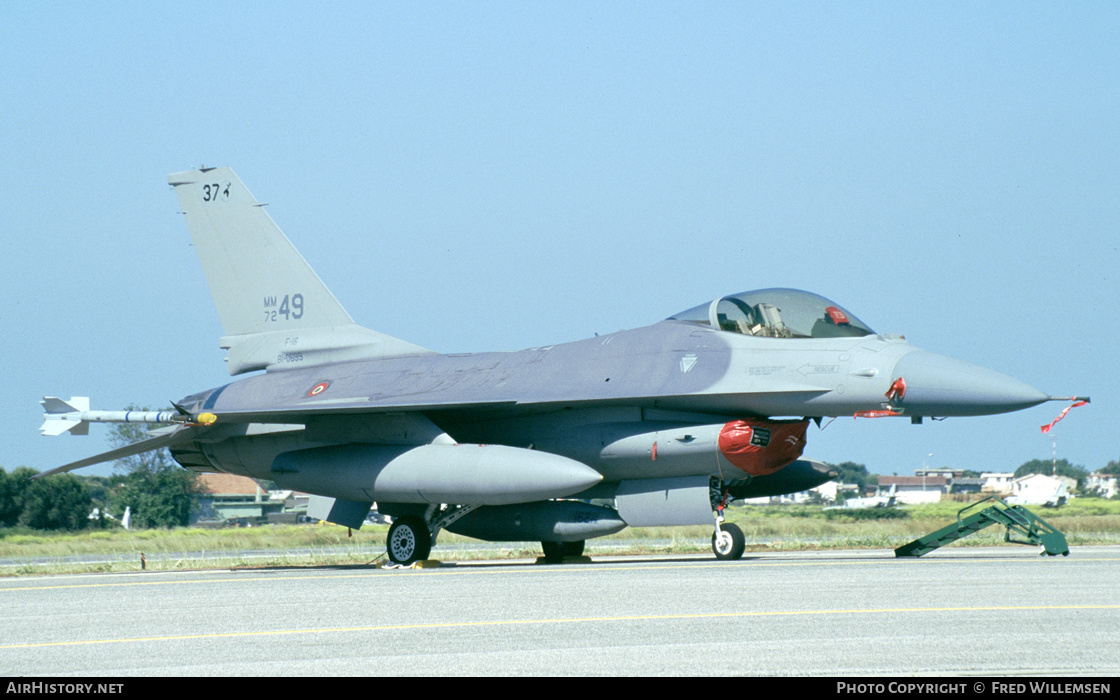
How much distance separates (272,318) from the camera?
19.3 meters

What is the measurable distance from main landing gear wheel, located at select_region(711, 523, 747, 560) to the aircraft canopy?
250 centimetres

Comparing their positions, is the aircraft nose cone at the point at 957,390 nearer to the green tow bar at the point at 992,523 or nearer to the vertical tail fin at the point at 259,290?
the green tow bar at the point at 992,523

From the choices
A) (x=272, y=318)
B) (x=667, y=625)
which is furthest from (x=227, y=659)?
(x=272, y=318)

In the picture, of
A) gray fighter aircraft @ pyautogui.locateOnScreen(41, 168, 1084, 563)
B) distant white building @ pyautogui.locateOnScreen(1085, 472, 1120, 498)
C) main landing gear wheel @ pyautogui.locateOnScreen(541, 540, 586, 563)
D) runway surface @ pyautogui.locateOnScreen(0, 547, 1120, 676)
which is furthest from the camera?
distant white building @ pyautogui.locateOnScreen(1085, 472, 1120, 498)

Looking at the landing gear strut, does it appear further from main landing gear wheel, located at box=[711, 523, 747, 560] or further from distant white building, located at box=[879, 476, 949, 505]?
distant white building, located at box=[879, 476, 949, 505]

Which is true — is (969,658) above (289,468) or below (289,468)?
below

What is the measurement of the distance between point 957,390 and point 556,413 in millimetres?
5370

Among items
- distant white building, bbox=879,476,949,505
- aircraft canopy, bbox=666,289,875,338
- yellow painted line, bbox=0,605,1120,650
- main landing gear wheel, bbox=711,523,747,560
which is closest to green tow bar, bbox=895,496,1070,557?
main landing gear wheel, bbox=711,523,747,560

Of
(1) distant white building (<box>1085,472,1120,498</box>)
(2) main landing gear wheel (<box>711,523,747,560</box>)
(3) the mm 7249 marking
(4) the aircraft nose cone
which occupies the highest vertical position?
(3) the mm 7249 marking

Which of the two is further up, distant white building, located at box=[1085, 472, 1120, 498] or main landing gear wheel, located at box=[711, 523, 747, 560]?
distant white building, located at box=[1085, 472, 1120, 498]

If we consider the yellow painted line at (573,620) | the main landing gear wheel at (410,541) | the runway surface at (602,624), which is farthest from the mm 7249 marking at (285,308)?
the yellow painted line at (573,620)

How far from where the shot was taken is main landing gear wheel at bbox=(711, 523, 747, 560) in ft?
47.2

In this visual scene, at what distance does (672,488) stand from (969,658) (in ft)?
28.0

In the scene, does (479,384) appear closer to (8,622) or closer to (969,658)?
(8,622)
